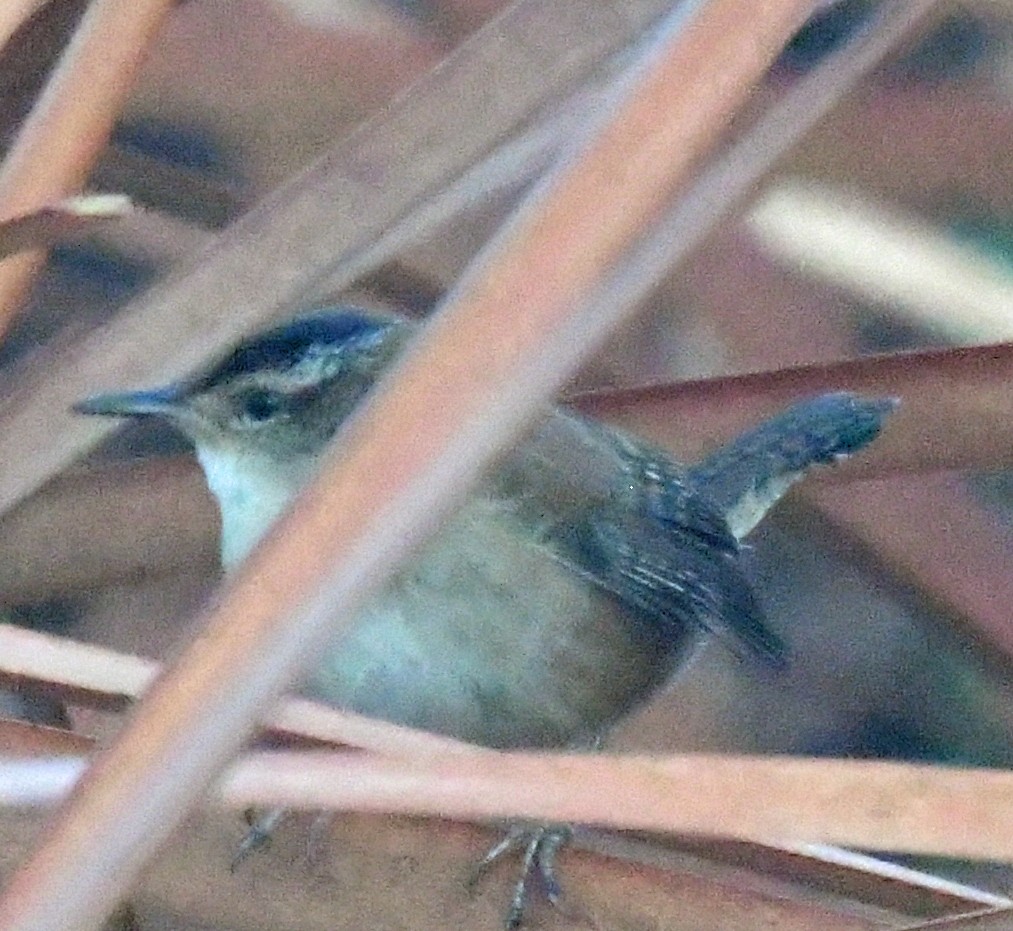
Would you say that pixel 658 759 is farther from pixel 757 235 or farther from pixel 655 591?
pixel 757 235

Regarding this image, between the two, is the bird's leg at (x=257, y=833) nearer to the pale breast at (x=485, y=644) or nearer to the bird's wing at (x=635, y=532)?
the pale breast at (x=485, y=644)

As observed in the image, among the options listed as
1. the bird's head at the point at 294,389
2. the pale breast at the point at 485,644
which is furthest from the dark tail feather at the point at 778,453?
the bird's head at the point at 294,389

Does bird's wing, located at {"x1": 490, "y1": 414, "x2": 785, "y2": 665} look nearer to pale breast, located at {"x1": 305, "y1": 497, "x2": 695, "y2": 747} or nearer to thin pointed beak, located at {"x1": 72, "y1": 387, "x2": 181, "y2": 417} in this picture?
pale breast, located at {"x1": 305, "y1": 497, "x2": 695, "y2": 747}

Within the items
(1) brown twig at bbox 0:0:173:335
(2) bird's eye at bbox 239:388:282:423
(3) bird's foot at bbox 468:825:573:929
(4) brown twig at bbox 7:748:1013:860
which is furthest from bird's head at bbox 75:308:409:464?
(4) brown twig at bbox 7:748:1013:860

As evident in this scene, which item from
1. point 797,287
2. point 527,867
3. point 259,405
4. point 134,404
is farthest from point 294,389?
point 797,287

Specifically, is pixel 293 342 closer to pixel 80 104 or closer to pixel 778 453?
pixel 80 104
